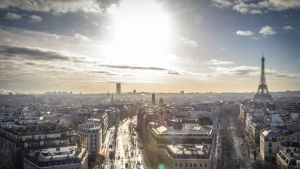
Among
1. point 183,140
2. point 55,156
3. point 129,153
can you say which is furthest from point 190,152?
point 129,153

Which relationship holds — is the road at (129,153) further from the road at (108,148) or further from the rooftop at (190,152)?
the rooftop at (190,152)

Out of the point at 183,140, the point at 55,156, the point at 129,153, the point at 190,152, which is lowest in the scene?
the point at 129,153

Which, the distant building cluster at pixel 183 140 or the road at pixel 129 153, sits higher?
the distant building cluster at pixel 183 140

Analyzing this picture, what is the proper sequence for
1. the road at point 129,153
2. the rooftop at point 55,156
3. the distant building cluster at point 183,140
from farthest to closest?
the road at point 129,153
the distant building cluster at point 183,140
the rooftop at point 55,156

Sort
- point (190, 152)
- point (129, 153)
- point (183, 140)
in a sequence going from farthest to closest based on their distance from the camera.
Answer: point (129, 153) → point (183, 140) → point (190, 152)

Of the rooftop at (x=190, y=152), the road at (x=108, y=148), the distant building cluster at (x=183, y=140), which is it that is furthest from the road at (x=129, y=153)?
the rooftop at (x=190, y=152)

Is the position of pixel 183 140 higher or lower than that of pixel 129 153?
higher

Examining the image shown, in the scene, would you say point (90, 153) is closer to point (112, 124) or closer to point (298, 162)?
point (298, 162)

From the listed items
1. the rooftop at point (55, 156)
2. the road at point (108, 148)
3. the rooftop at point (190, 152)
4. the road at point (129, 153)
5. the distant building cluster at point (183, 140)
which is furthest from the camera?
the road at point (108, 148)

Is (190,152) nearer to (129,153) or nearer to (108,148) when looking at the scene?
(129,153)

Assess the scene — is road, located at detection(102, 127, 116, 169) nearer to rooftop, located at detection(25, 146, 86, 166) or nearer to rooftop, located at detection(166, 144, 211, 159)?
rooftop, located at detection(25, 146, 86, 166)

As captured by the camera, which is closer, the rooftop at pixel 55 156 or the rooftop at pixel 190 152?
the rooftop at pixel 55 156
